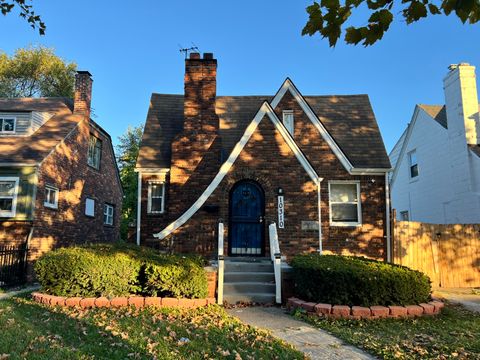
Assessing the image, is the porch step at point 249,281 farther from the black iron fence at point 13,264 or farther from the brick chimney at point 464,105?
the brick chimney at point 464,105

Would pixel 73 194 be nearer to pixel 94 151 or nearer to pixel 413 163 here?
pixel 94 151

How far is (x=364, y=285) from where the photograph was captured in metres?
7.97

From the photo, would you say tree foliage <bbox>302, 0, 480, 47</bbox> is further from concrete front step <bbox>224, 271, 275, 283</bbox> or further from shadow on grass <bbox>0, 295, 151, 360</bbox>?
concrete front step <bbox>224, 271, 275, 283</bbox>

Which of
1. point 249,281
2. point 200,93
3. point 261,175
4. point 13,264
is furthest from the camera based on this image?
point 200,93

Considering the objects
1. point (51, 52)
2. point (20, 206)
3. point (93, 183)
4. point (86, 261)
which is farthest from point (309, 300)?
point (51, 52)

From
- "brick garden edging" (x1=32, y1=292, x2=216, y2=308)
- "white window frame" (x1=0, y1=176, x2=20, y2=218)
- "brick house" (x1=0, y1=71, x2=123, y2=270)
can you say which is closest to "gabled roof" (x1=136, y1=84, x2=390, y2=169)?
"brick house" (x1=0, y1=71, x2=123, y2=270)

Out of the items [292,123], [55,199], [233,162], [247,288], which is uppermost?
[292,123]

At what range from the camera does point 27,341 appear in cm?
544

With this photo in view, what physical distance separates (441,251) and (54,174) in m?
14.8

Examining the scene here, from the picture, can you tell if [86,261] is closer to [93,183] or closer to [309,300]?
[309,300]

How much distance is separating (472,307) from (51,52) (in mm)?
40064

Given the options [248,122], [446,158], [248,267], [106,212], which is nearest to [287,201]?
[248,267]

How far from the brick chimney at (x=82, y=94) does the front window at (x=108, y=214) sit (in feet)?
18.1

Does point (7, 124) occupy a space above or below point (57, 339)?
above
